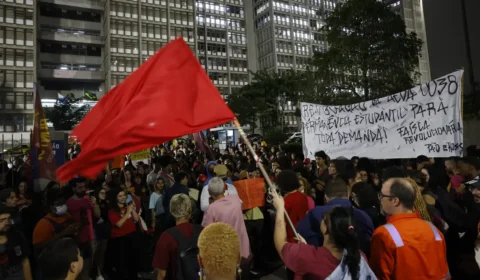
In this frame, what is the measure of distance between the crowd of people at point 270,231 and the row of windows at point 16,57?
47.2m

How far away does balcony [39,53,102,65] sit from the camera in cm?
4819

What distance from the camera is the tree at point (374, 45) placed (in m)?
17.1

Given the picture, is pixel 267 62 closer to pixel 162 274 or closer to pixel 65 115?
pixel 65 115

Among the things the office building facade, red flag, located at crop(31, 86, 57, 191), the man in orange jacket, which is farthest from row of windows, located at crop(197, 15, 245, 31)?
the man in orange jacket

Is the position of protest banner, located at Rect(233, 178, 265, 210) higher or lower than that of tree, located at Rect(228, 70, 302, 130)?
lower

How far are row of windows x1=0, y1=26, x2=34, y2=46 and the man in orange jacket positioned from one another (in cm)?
5324

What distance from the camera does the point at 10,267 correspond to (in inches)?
130

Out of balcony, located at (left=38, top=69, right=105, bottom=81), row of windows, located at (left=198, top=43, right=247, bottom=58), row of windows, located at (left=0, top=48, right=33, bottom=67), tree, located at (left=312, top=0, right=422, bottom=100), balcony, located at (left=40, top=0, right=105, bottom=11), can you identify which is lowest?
tree, located at (left=312, top=0, right=422, bottom=100)

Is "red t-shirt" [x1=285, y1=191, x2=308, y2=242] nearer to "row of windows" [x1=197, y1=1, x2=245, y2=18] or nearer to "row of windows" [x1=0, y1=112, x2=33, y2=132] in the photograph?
"row of windows" [x1=0, y1=112, x2=33, y2=132]

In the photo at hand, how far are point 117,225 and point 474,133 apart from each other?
1512 cm

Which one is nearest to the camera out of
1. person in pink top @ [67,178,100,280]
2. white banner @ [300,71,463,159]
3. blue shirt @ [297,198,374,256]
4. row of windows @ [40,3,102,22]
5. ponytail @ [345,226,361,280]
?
ponytail @ [345,226,361,280]

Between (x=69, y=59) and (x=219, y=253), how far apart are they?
5590 cm

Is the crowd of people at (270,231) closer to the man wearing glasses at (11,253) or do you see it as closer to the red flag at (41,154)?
Result: the man wearing glasses at (11,253)

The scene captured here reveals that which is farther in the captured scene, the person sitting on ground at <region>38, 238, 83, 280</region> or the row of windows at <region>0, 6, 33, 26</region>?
the row of windows at <region>0, 6, 33, 26</region>
